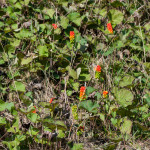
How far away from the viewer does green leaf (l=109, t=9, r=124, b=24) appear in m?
2.97

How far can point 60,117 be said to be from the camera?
2109 mm

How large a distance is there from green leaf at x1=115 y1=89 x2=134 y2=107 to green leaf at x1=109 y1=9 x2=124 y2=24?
1032 millimetres

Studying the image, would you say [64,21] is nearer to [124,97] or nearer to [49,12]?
[49,12]

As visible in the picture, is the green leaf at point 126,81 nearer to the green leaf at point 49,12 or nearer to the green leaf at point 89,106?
the green leaf at point 89,106

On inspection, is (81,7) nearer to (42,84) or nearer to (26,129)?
(42,84)

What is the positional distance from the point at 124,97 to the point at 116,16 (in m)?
1.13

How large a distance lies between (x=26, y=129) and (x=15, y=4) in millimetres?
1417

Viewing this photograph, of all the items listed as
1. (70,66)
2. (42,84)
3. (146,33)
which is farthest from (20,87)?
(146,33)

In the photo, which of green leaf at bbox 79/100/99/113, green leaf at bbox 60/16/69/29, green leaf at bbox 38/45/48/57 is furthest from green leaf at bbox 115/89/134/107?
green leaf at bbox 60/16/69/29

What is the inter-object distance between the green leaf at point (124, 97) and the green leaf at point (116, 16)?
1032mm

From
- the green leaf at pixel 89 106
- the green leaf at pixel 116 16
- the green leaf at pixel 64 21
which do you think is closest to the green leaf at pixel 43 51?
the green leaf at pixel 64 21

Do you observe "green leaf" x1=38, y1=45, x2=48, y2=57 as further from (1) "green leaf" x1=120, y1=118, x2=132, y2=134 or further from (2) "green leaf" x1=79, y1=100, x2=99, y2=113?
(1) "green leaf" x1=120, y1=118, x2=132, y2=134

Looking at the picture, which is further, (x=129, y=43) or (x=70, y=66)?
(x=129, y=43)

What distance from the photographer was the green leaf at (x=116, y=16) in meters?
2.97
